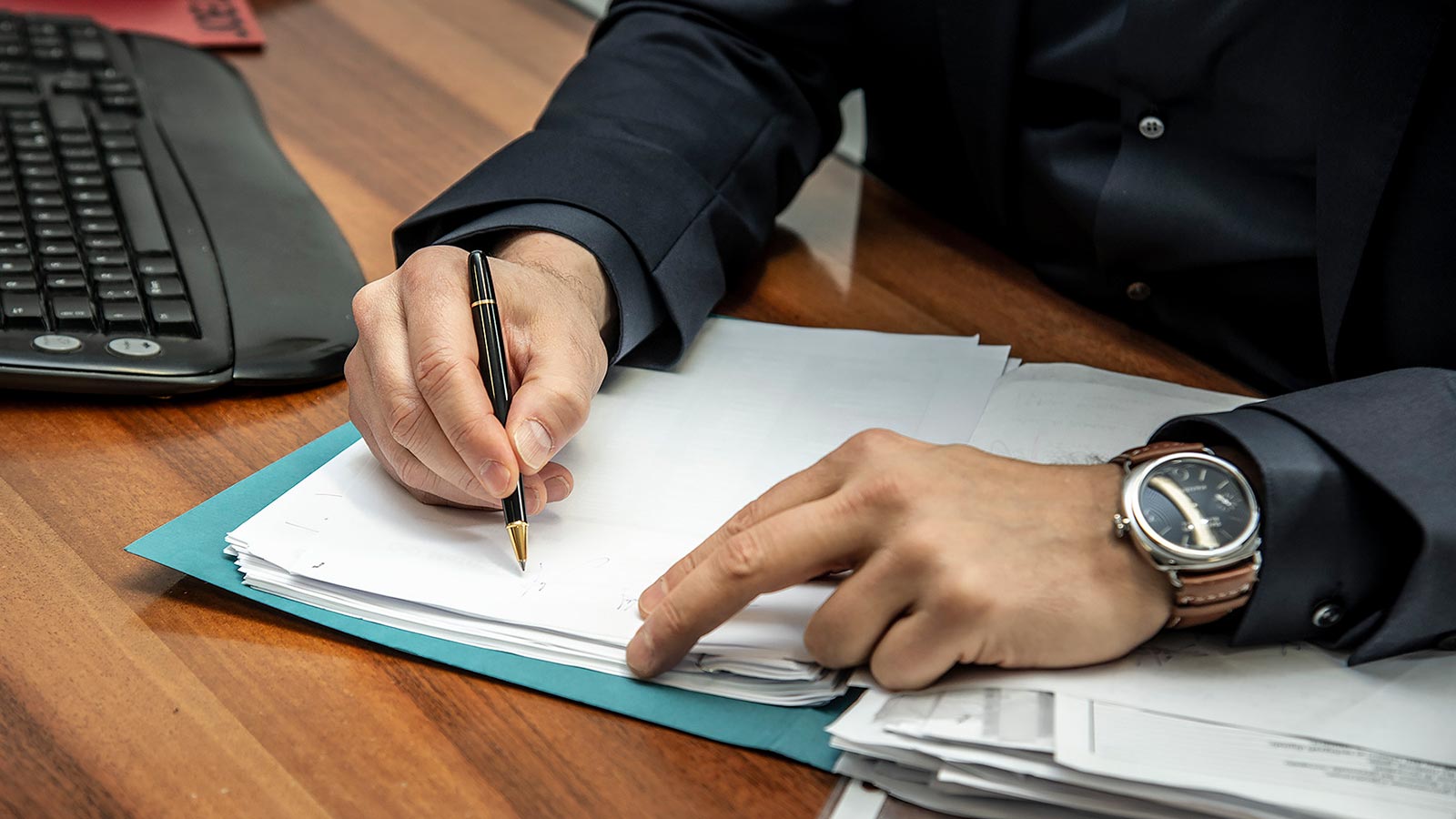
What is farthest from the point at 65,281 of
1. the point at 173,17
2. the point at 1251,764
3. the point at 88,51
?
the point at 1251,764

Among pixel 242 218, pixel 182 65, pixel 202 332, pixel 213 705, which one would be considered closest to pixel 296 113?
pixel 182 65

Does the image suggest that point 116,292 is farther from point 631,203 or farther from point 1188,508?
point 1188,508

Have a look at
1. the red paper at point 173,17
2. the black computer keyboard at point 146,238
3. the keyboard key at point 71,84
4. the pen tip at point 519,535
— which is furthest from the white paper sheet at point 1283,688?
the red paper at point 173,17

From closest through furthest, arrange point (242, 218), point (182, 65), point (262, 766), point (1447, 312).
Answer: point (262, 766) < point (1447, 312) < point (242, 218) < point (182, 65)

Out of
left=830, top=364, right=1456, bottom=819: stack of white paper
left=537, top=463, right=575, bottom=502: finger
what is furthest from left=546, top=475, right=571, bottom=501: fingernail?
left=830, top=364, right=1456, bottom=819: stack of white paper

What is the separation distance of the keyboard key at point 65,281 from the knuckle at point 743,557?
1.64ft

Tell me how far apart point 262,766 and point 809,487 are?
0.30m

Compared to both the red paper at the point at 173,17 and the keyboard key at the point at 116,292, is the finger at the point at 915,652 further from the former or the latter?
the red paper at the point at 173,17

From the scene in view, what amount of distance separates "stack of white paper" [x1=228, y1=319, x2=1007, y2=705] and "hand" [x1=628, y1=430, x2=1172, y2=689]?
3 cm

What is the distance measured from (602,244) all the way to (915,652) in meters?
0.40

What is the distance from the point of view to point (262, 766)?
57 cm

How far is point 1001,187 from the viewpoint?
0.99 m

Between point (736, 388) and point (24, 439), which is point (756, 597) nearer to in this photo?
point (736, 388)

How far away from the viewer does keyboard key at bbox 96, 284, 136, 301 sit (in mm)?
797
